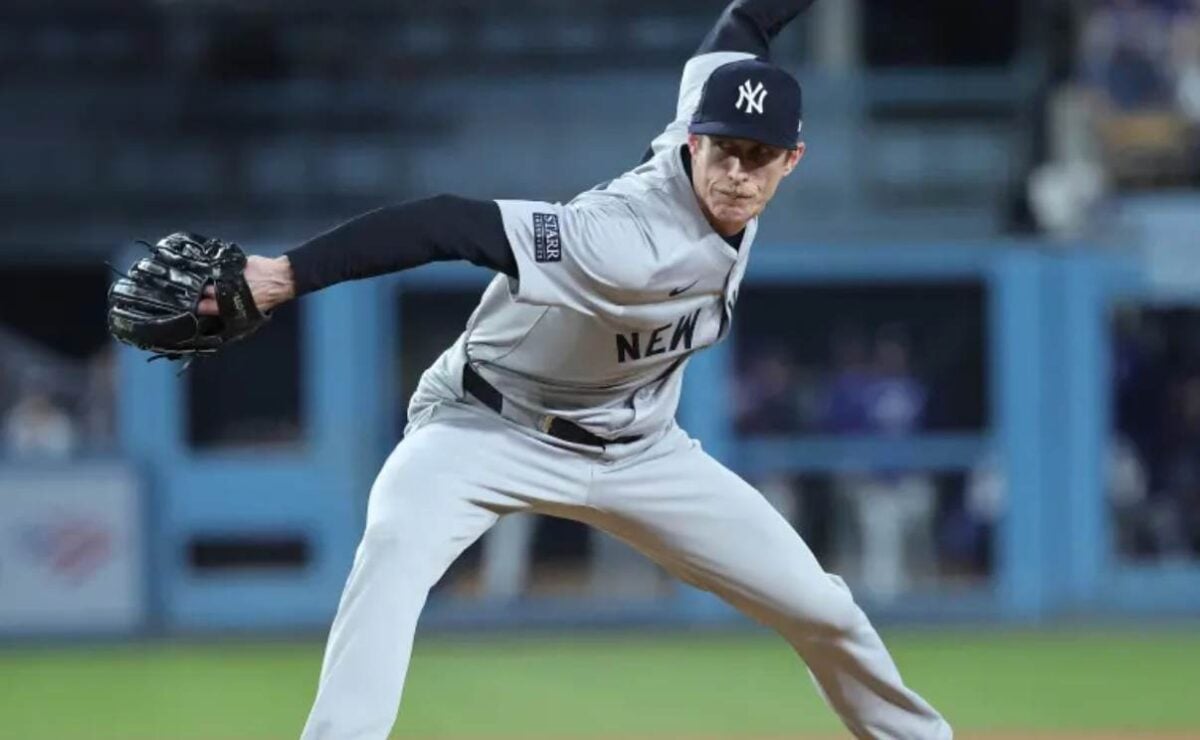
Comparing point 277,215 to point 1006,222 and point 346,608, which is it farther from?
point 346,608

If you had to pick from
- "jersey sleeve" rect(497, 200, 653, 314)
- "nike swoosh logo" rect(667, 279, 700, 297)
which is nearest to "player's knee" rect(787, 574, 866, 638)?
"nike swoosh logo" rect(667, 279, 700, 297)

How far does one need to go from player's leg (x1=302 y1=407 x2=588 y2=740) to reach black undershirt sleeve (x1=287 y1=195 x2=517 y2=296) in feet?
2.22

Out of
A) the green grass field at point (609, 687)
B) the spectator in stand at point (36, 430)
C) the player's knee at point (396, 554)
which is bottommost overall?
the green grass field at point (609, 687)

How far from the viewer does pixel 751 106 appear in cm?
425

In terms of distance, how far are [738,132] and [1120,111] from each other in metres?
10.1

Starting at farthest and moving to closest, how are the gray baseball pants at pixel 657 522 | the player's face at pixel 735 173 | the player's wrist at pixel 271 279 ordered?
the gray baseball pants at pixel 657 522, the player's face at pixel 735 173, the player's wrist at pixel 271 279

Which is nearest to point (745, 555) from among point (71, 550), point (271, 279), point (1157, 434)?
point (271, 279)

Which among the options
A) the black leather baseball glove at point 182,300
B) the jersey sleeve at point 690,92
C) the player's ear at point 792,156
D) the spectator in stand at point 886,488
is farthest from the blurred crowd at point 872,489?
the black leather baseball glove at point 182,300

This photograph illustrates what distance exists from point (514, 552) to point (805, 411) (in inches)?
72.3

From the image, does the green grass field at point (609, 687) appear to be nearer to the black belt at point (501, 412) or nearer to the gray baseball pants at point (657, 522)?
the gray baseball pants at point (657, 522)

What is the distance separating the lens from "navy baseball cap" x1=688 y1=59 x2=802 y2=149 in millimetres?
4254

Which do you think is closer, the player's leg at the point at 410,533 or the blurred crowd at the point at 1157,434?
A: the player's leg at the point at 410,533

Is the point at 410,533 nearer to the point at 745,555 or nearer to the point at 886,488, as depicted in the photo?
the point at 745,555

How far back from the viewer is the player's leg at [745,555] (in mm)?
4684
